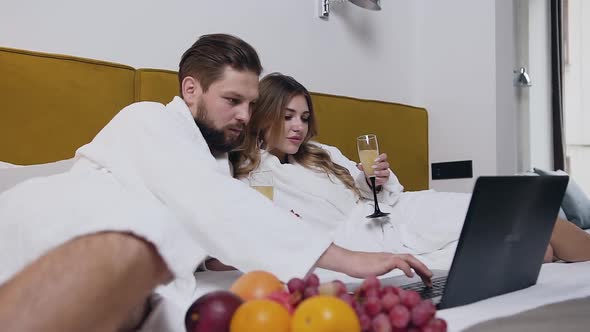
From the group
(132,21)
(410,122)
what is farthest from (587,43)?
(132,21)

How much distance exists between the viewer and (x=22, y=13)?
1696 mm

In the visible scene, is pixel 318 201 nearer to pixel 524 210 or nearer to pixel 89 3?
pixel 524 210

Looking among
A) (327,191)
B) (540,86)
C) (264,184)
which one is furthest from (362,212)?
(540,86)

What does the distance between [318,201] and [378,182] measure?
0.28m

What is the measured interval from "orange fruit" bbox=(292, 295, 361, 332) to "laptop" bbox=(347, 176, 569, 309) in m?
0.27

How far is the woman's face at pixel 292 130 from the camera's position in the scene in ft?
6.21

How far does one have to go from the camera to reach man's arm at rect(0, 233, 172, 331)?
505 millimetres

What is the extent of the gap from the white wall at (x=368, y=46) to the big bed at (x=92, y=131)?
22cm

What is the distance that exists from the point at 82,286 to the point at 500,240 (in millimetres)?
674

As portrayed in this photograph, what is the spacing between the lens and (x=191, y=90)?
1.53 meters

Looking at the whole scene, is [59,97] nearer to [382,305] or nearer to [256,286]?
[256,286]

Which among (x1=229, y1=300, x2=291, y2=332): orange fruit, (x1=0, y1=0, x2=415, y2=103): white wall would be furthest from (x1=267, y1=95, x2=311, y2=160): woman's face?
(x1=229, y1=300, x2=291, y2=332): orange fruit

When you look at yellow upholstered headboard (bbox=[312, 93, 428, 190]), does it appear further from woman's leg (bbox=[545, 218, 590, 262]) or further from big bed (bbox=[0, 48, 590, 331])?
woman's leg (bbox=[545, 218, 590, 262])

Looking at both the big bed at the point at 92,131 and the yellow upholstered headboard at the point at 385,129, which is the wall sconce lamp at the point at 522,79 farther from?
the big bed at the point at 92,131
